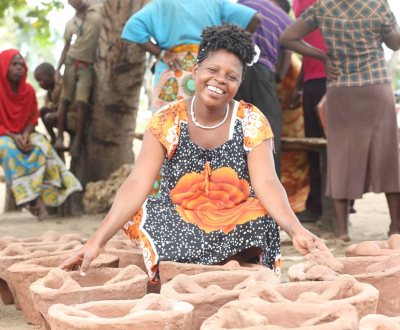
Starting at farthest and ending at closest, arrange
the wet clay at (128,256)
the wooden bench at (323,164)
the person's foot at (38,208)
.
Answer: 1. the person's foot at (38,208)
2. the wooden bench at (323,164)
3. the wet clay at (128,256)

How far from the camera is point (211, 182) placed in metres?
3.31

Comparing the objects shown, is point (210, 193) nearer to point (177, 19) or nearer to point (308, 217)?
point (177, 19)

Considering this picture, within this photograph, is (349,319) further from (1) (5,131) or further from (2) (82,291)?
(1) (5,131)

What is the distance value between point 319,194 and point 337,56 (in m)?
1.75

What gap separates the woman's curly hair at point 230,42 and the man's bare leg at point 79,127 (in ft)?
14.2

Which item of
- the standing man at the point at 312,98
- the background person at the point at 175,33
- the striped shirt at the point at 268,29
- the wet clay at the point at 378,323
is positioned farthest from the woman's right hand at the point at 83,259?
the standing man at the point at 312,98

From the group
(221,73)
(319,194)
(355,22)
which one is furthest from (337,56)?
(221,73)

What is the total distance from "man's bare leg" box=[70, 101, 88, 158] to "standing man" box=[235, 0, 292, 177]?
234 centimetres

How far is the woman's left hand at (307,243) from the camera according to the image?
270 centimetres

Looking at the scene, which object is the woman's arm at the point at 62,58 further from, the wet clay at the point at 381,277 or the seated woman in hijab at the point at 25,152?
the wet clay at the point at 381,277

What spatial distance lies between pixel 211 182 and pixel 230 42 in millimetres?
683

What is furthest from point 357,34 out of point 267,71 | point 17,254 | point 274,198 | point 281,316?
point 281,316

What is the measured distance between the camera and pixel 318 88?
19.8ft

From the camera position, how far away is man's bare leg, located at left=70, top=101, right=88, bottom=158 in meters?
7.36
